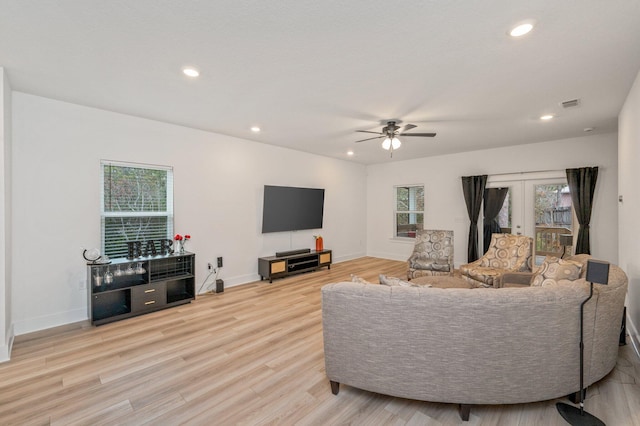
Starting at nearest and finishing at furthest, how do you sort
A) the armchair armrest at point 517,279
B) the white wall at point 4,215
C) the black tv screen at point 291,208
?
the white wall at point 4,215
the armchair armrest at point 517,279
the black tv screen at point 291,208

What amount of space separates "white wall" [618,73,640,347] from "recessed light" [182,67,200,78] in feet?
13.4

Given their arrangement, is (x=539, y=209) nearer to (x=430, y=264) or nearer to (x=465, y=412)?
(x=430, y=264)

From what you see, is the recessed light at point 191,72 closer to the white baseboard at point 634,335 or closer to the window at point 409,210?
the white baseboard at point 634,335

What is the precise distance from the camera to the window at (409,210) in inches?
289

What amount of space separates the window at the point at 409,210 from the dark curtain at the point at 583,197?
2.89 m

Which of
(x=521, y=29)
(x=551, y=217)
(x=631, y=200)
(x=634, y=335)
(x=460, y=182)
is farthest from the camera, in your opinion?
(x=460, y=182)

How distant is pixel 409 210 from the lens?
7.54 metres

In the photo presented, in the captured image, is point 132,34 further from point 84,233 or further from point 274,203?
point 274,203

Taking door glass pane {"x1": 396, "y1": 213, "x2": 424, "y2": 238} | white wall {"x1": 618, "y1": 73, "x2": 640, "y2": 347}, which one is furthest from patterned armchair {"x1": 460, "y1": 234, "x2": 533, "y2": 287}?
door glass pane {"x1": 396, "y1": 213, "x2": 424, "y2": 238}

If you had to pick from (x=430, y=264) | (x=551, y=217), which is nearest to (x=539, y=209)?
(x=551, y=217)

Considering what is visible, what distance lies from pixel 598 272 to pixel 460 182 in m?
5.06

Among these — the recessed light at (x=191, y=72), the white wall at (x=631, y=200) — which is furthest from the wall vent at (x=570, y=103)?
the recessed light at (x=191, y=72)

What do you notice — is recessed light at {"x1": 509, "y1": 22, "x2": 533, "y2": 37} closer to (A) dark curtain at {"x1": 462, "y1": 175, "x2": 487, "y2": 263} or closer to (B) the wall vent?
(B) the wall vent

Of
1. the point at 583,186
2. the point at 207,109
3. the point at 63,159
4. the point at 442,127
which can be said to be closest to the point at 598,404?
the point at 442,127
